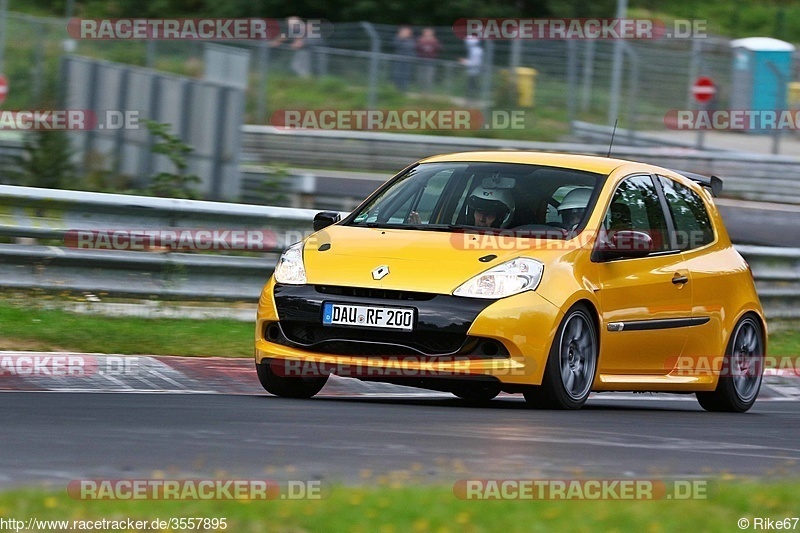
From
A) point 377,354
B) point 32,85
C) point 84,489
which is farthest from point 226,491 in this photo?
point 32,85

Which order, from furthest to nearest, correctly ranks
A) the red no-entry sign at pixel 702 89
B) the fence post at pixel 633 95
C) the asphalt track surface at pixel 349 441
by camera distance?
1. the red no-entry sign at pixel 702 89
2. the fence post at pixel 633 95
3. the asphalt track surface at pixel 349 441

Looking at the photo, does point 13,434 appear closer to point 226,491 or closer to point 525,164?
point 226,491

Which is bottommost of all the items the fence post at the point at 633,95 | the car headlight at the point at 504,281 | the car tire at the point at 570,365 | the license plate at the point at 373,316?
the fence post at the point at 633,95

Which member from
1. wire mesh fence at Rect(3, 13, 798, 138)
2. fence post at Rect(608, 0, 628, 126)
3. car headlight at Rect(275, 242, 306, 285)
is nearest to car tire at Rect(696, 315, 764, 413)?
car headlight at Rect(275, 242, 306, 285)

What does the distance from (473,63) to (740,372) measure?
1855 centimetres

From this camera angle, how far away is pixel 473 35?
30.4m

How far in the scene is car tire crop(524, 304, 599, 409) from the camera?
8.50m

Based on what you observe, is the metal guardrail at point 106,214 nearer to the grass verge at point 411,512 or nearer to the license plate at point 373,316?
the license plate at point 373,316

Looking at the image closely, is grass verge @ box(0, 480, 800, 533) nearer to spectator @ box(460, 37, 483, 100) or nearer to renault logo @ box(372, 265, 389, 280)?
renault logo @ box(372, 265, 389, 280)

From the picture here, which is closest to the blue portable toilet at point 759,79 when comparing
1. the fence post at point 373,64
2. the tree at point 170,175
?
→ the fence post at point 373,64

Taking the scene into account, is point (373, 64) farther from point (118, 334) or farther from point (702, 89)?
point (118, 334)

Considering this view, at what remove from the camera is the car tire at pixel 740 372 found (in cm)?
1038

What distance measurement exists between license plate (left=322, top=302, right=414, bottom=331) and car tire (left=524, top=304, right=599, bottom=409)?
772 millimetres

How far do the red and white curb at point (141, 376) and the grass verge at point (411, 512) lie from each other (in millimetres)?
4000
